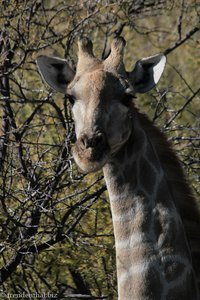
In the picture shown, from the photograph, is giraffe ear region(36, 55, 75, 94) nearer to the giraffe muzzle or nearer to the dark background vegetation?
the giraffe muzzle

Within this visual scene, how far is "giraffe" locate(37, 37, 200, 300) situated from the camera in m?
6.75

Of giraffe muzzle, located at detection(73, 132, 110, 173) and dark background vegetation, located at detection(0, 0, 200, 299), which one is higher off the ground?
dark background vegetation, located at detection(0, 0, 200, 299)

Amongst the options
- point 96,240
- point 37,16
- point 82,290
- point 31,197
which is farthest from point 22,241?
point 37,16

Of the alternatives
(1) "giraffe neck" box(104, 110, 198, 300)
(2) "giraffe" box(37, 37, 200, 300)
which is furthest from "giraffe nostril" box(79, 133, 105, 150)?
(1) "giraffe neck" box(104, 110, 198, 300)

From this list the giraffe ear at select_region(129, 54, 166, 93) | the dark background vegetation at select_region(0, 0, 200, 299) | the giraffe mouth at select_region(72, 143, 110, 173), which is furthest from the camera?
the dark background vegetation at select_region(0, 0, 200, 299)

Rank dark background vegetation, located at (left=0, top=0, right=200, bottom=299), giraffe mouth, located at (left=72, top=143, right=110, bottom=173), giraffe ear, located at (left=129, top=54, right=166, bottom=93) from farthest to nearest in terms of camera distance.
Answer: dark background vegetation, located at (left=0, top=0, right=200, bottom=299)
giraffe ear, located at (left=129, top=54, right=166, bottom=93)
giraffe mouth, located at (left=72, top=143, right=110, bottom=173)

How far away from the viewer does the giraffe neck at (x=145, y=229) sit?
22.1ft

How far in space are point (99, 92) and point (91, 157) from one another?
56cm

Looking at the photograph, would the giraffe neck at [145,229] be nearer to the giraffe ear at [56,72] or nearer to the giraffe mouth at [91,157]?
the giraffe mouth at [91,157]

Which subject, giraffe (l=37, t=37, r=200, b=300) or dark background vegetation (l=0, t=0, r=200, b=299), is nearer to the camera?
giraffe (l=37, t=37, r=200, b=300)

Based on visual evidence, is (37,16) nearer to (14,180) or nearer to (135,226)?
(14,180)

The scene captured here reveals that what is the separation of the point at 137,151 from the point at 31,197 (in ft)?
6.51

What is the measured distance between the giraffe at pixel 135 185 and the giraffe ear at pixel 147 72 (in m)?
0.12

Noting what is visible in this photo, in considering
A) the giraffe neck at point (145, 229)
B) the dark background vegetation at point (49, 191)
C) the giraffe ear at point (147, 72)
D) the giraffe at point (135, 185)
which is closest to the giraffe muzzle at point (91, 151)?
the giraffe at point (135, 185)
